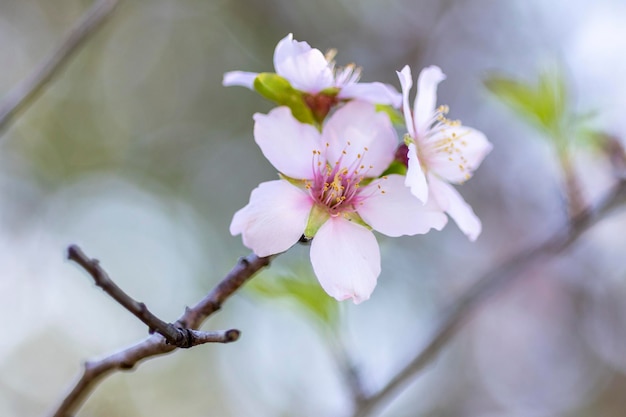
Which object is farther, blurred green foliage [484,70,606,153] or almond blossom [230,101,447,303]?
blurred green foliage [484,70,606,153]

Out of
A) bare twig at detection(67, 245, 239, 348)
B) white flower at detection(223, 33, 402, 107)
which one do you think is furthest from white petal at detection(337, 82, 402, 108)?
bare twig at detection(67, 245, 239, 348)

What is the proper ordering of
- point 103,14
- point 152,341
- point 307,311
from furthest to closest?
point 307,311 < point 103,14 < point 152,341

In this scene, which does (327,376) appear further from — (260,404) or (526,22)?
(526,22)

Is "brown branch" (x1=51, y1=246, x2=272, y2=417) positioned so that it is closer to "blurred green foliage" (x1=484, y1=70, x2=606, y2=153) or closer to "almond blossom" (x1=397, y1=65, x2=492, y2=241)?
"almond blossom" (x1=397, y1=65, x2=492, y2=241)

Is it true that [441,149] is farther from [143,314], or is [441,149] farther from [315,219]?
[143,314]

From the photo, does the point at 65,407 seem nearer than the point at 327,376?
Yes

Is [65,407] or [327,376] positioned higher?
[65,407]

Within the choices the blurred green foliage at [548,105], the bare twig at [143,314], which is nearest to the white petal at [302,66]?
the bare twig at [143,314]

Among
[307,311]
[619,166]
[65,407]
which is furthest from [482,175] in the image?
[65,407]
